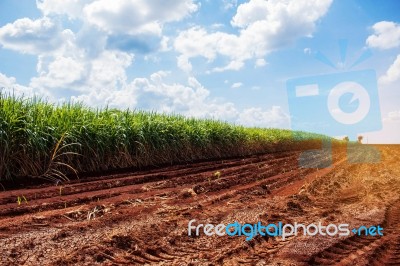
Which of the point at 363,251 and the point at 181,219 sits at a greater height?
the point at 181,219

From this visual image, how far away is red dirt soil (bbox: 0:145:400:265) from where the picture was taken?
3.63 m

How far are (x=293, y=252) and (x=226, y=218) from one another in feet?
4.53

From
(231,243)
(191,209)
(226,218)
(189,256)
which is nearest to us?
(189,256)

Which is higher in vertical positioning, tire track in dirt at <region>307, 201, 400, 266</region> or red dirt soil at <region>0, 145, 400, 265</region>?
red dirt soil at <region>0, 145, 400, 265</region>

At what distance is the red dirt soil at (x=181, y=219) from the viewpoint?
3627 mm

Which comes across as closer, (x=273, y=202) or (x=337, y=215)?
(x=337, y=215)

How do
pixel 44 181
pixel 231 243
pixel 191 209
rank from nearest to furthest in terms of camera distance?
pixel 231 243 < pixel 191 209 < pixel 44 181

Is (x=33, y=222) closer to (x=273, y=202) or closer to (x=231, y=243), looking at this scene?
(x=231, y=243)

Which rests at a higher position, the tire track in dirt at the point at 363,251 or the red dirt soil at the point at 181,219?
the red dirt soil at the point at 181,219

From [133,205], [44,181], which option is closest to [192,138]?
[44,181]

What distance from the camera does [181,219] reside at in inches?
192

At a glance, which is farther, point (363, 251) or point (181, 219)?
point (181, 219)

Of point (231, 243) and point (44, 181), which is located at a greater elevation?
point (44, 181)

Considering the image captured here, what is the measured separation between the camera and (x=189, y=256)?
3662 mm
